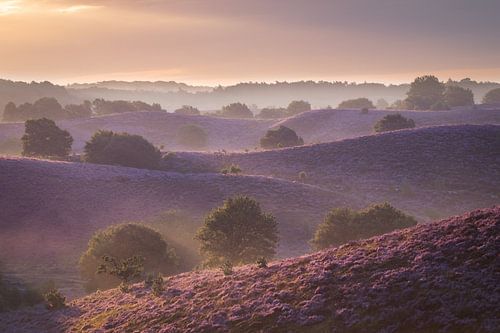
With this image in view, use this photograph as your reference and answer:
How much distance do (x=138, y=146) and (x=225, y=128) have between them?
64485 millimetres

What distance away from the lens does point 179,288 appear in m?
28.1

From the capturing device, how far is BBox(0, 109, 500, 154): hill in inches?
4791

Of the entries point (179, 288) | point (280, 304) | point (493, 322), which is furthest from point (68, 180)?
point (493, 322)

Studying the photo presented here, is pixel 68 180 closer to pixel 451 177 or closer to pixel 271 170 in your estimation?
pixel 271 170

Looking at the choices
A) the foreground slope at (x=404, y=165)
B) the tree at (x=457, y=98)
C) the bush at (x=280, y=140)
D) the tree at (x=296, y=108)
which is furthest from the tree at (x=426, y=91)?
the foreground slope at (x=404, y=165)

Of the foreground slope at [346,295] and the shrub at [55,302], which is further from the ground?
the foreground slope at [346,295]

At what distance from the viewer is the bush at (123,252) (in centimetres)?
3634

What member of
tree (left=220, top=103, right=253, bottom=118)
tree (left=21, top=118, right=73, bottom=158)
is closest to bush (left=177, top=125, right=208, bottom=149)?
tree (left=21, top=118, right=73, bottom=158)

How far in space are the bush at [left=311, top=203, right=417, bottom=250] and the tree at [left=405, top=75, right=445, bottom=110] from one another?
13156 cm

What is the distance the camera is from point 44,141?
85.1 meters

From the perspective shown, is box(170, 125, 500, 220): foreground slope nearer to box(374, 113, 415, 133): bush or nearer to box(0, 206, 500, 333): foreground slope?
box(374, 113, 415, 133): bush

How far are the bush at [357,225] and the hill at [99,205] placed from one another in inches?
223

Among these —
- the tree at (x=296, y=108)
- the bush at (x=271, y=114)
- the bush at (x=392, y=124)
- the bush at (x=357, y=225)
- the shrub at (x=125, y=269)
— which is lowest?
the shrub at (x=125, y=269)

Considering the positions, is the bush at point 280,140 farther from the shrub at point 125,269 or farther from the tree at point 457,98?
the tree at point 457,98
